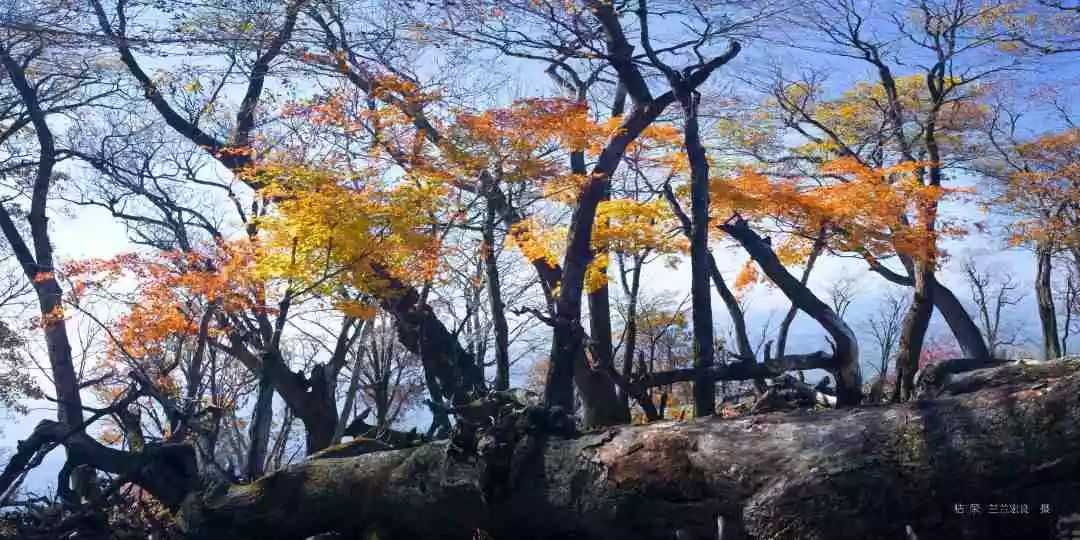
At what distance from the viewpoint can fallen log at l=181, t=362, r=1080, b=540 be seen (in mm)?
3514

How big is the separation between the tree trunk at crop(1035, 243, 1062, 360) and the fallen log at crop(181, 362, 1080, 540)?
11.8m

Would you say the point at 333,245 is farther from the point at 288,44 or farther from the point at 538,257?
the point at 288,44

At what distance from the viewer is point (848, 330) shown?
8.67m

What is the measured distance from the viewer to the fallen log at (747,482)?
3.51m

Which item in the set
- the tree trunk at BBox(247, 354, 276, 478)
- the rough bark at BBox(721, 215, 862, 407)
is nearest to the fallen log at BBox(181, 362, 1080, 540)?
the tree trunk at BBox(247, 354, 276, 478)

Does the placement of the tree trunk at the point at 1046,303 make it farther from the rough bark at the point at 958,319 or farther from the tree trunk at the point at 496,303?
the tree trunk at the point at 496,303

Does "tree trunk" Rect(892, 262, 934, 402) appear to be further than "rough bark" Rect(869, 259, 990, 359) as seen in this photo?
No

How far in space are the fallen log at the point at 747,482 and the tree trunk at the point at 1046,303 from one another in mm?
11840

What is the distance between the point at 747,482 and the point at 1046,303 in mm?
14366

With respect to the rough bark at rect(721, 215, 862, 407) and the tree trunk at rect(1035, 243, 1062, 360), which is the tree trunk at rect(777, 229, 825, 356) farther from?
the tree trunk at rect(1035, 243, 1062, 360)

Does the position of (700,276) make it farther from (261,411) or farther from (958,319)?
(958,319)

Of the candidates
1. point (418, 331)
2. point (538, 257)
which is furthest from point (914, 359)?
point (418, 331)

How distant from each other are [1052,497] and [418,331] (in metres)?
8.12

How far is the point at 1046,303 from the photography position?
1494 centimetres
